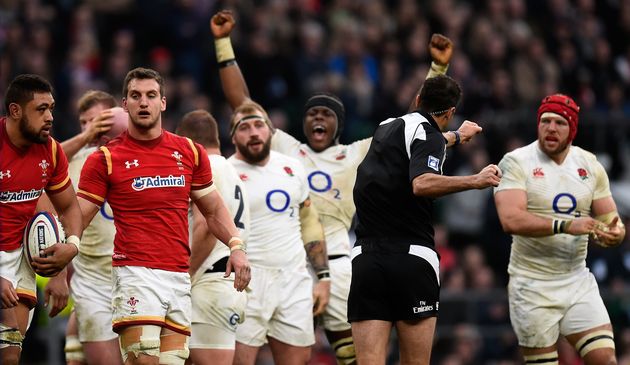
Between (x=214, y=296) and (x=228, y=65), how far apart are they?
3150 mm

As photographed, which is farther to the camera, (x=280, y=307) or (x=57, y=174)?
(x=280, y=307)

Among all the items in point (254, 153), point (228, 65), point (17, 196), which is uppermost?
point (228, 65)

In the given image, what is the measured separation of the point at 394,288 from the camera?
9.72 metres

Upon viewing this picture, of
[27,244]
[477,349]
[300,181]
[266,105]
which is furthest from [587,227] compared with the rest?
[266,105]

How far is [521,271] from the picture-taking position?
38.3 feet

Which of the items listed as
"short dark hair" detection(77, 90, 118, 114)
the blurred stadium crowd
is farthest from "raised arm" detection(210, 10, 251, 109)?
the blurred stadium crowd

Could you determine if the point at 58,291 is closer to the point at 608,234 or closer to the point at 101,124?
the point at 101,124

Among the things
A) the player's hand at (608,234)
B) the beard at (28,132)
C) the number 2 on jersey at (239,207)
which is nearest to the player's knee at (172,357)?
the number 2 on jersey at (239,207)

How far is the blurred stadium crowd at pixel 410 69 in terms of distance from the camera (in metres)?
17.8

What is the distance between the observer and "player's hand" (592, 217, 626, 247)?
10664 millimetres

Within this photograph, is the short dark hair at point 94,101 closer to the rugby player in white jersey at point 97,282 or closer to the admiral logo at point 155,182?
the rugby player in white jersey at point 97,282

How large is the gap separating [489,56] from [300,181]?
34.7 feet

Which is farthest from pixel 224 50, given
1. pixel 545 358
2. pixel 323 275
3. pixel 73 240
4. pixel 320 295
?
pixel 545 358

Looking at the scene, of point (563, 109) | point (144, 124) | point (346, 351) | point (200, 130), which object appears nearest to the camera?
point (144, 124)
